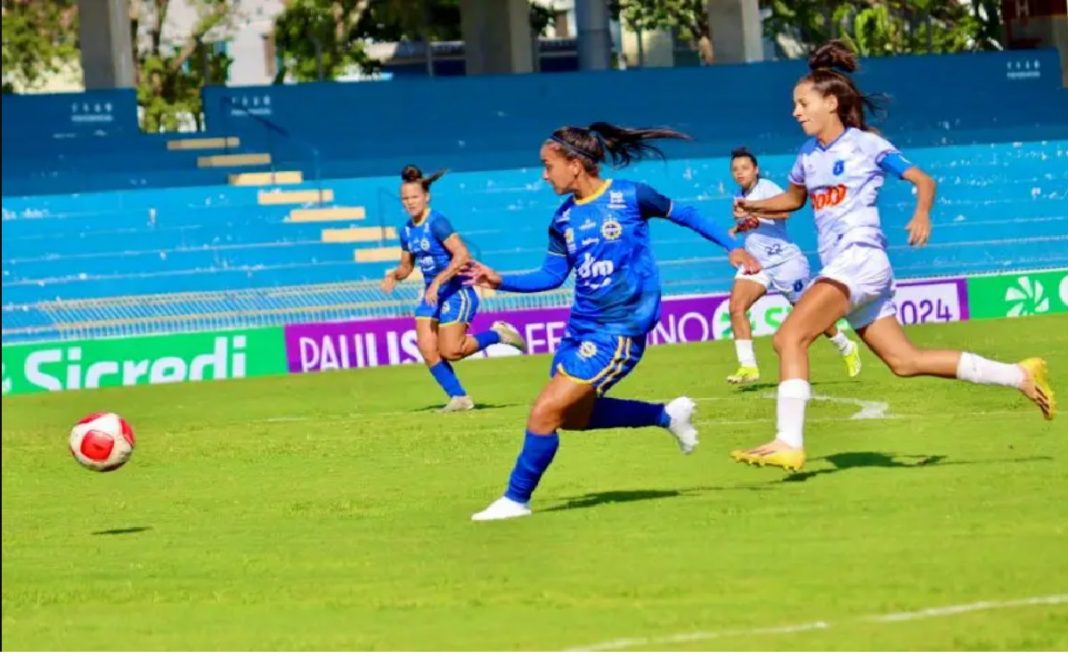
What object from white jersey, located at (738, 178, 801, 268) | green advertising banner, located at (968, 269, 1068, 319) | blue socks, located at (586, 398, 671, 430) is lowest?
green advertising banner, located at (968, 269, 1068, 319)

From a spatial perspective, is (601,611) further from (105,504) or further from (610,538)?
(105,504)

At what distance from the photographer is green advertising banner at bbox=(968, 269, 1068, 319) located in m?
31.8

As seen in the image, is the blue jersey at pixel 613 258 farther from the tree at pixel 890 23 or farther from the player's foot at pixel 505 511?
the tree at pixel 890 23

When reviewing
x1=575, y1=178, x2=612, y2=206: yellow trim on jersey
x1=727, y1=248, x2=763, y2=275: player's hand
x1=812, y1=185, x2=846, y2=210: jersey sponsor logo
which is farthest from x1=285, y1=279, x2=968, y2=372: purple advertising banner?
x1=727, y1=248, x2=763, y2=275: player's hand

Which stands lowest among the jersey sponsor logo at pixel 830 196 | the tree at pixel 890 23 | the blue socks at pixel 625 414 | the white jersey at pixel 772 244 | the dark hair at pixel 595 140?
the blue socks at pixel 625 414

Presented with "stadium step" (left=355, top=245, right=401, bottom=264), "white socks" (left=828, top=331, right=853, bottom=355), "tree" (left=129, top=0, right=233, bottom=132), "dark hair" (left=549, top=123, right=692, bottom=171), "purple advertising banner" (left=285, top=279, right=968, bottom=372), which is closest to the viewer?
"dark hair" (left=549, top=123, right=692, bottom=171)

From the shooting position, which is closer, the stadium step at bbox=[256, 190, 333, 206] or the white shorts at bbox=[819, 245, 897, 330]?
the white shorts at bbox=[819, 245, 897, 330]

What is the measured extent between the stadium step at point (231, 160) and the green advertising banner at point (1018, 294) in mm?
12806

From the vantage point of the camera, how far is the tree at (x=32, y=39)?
202ft

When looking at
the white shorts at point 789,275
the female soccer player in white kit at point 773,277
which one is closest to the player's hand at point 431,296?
the female soccer player in white kit at point 773,277

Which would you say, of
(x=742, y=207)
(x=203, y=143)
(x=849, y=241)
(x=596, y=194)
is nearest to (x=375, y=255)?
(x=203, y=143)

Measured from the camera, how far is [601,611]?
299 inches

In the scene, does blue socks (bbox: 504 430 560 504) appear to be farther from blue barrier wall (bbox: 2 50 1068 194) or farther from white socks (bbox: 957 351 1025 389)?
blue barrier wall (bbox: 2 50 1068 194)

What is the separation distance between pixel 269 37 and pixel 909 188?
151 ft
